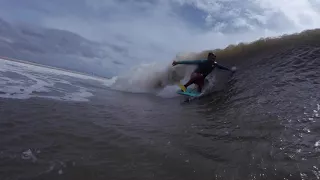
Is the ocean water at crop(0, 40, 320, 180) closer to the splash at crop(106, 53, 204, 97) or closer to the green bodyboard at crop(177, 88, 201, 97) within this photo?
the green bodyboard at crop(177, 88, 201, 97)

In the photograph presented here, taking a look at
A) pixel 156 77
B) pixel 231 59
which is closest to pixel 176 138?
pixel 231 59

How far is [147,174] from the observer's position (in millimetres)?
3600

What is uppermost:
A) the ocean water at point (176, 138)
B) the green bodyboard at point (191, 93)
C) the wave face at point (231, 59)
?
the wave face at point (231, 59)

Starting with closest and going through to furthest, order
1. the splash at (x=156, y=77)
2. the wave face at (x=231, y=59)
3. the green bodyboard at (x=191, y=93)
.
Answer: the green bodyboard at (x=191, y=93) < the wave face at (x=231, y=59) < the splash at (x=156, y=77)

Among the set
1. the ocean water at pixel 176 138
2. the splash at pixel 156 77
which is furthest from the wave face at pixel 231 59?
the ocean water at pixel 176 138

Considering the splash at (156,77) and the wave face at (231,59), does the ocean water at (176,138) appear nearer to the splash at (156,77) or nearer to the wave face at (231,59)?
the wave face at (231,59)

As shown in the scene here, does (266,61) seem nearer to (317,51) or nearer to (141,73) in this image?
(317,51)

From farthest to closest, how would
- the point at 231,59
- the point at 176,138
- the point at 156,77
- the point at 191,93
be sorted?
the point at 156,77 → the point at 231,59 → the point at 191,93 → the point at 176,138

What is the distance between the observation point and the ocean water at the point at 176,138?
12.1 feet

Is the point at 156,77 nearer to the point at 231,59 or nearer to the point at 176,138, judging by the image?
the point at 231,59

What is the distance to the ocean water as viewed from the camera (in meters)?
3.69

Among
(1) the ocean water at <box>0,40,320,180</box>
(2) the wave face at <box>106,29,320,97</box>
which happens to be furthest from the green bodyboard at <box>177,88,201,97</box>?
(1) the ocean water at <box>0,40,320,180</box>

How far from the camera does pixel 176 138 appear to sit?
17.4 feet

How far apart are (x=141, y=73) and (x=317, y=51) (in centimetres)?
1025
